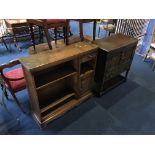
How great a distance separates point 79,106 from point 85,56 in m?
0.77

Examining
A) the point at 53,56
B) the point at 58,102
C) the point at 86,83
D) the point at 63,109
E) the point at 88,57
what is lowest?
the point at 63,109

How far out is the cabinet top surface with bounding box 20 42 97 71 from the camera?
4.36 ft

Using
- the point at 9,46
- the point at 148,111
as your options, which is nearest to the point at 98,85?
the point at 148,111

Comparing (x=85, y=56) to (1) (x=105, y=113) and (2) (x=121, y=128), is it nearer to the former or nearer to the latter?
(1) (x=105, y=113)

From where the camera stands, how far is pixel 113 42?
2.04 m

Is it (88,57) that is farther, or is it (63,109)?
(63,109)

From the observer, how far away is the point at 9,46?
3.71 metres

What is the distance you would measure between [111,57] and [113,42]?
0.29m

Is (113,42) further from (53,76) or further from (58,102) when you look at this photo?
(58,102)

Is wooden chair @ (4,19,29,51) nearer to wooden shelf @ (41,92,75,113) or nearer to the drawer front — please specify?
wooden shelf @ (41,92,75,113)

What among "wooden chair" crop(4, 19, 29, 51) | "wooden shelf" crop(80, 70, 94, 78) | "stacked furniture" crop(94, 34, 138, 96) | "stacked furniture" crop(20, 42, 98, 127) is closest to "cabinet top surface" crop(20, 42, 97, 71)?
"stacked furniture" crop(20, 42, 98, 127)

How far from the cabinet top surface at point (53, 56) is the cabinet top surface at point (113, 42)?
0.70ft

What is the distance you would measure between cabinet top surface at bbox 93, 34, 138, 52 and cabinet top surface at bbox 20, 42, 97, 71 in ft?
0.70

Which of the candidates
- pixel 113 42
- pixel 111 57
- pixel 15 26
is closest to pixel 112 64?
pixel 111 57
